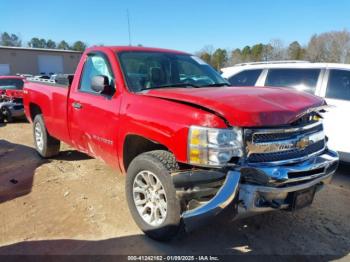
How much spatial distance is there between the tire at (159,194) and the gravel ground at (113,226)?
168 mm

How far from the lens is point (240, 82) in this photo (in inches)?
281

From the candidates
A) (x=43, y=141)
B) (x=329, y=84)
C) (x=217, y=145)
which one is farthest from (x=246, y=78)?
(x=217, y=145)

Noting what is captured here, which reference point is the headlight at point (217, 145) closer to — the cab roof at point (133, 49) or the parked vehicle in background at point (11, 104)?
the cab roof at point (133, 49)

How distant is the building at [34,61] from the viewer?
4194 cm

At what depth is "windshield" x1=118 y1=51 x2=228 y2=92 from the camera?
4113 mm

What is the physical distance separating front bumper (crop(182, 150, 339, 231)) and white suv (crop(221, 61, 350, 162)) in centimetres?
300

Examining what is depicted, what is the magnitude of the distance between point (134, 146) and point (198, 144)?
1144mm

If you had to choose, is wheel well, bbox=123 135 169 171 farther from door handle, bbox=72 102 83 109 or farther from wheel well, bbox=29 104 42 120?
wheel well, bbox=29 104 42 120

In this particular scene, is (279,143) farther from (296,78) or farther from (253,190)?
(296,78)

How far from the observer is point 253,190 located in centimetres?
285

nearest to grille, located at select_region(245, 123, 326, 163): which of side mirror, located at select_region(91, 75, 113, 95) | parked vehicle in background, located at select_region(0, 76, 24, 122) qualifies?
side mirror, located at select_region(91, 75, 113, 95)

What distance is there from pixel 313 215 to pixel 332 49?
1704 inches

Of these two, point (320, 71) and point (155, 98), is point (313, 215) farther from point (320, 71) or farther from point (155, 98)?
point (320, 71)

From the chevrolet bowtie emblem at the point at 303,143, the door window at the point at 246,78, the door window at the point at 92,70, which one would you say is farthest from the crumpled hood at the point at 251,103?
the door window at the point at 246,78
